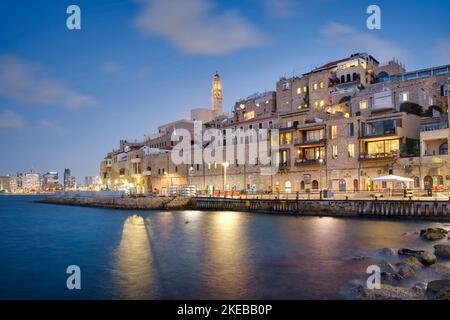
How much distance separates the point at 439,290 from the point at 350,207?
27.4m

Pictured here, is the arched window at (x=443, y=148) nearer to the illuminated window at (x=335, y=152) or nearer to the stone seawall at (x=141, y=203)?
the illuminated window at (x=335, y=152)

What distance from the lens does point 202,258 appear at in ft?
72.3

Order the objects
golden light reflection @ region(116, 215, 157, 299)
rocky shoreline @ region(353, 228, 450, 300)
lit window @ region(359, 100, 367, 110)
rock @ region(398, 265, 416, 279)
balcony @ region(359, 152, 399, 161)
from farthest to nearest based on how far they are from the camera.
Result: 1. lit window @ region(359, 100, 367, 110)
2. balcony @ region(359, 152, 399, 161)
3. golden light reflection @ region(116, 215, 157, 299)
4. rock @ region(398, 265, 416, 279)
5. rocky shoreline @ region(353, 228, 450, 300)

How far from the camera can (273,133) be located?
195ft

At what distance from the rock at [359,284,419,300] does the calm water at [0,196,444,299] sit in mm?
1278

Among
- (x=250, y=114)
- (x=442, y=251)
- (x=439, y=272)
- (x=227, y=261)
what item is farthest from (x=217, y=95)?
(x=439, y=272)

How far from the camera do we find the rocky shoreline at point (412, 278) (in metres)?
12.2

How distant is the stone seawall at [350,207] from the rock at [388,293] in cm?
2284

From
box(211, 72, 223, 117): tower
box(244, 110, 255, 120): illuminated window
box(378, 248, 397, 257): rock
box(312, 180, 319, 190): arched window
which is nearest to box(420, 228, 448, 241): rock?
box(378, 248, 397, 257): rock

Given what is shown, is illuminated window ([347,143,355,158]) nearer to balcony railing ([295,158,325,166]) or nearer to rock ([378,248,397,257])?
balcony railing ([295,158,325,166])

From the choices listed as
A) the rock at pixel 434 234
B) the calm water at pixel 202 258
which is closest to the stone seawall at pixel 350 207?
the calm water at pixel 202 258

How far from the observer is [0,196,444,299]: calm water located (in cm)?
1559
